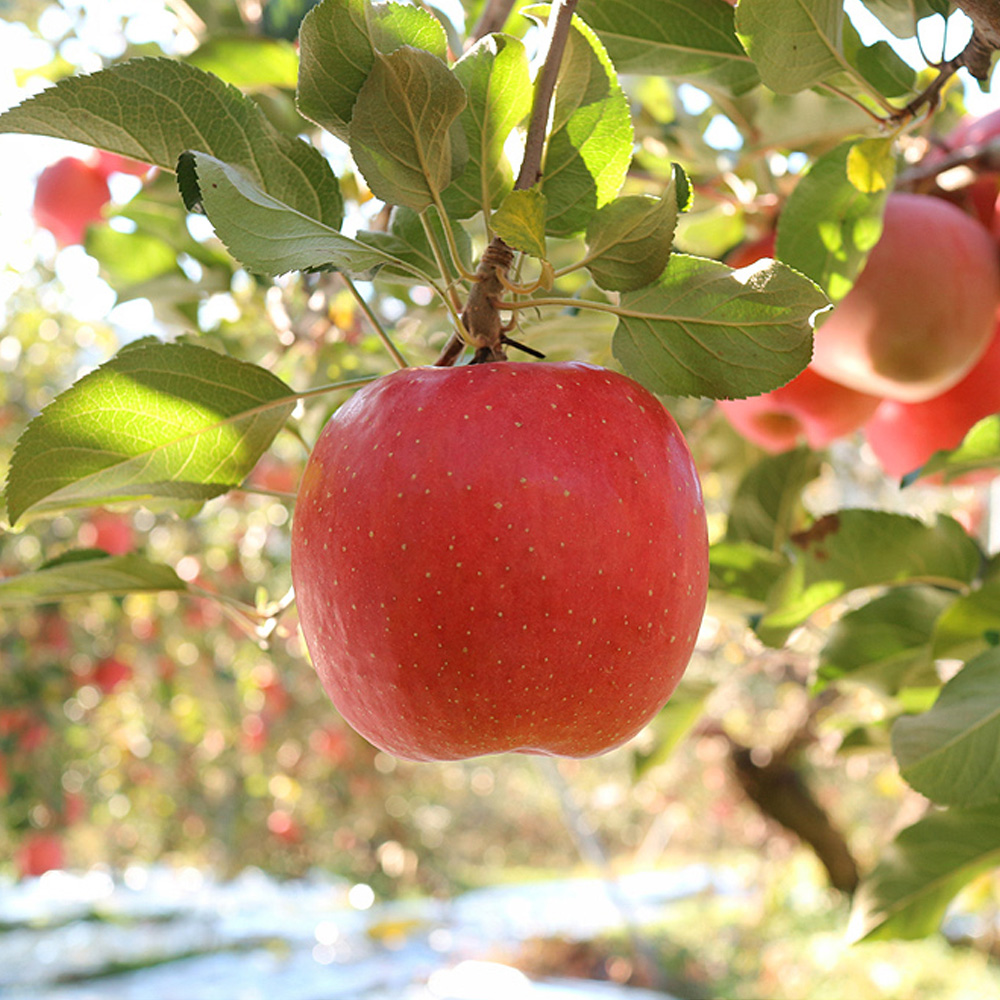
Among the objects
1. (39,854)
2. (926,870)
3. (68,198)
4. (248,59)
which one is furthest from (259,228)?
(39,854)

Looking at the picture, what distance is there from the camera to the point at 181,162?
0.39 metres

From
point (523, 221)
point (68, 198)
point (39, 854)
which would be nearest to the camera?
point (523, 221)

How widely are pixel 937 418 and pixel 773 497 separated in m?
0.19

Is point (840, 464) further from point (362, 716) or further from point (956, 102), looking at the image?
point (362, 716)

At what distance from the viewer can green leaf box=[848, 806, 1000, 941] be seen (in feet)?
2.40

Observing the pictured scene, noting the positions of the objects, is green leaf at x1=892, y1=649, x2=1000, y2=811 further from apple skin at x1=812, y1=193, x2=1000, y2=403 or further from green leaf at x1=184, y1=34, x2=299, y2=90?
green leaf at x1=184, y1=34, x2=299, y2=90

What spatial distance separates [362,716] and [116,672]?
9.61ft

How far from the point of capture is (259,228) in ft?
1.27

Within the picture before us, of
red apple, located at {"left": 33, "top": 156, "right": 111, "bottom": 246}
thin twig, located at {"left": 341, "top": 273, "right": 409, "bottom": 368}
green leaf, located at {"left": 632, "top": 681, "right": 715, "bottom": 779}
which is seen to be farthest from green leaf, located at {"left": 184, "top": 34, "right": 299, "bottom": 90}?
red apple, located at {"left": 33, "top": 156, "right": 111, "bottom": 246}

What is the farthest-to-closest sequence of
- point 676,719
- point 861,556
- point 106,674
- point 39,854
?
point 39,854 → point 106,674 → point 676,719 → point 861,556

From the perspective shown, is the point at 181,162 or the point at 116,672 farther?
the point at 116,672

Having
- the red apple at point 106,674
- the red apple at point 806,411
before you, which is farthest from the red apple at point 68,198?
the red apple at point 106,674

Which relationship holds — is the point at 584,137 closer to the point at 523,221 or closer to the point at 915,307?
the point at 523,221

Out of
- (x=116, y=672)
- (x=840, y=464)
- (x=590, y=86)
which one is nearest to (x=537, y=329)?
(x=590, y=86)
